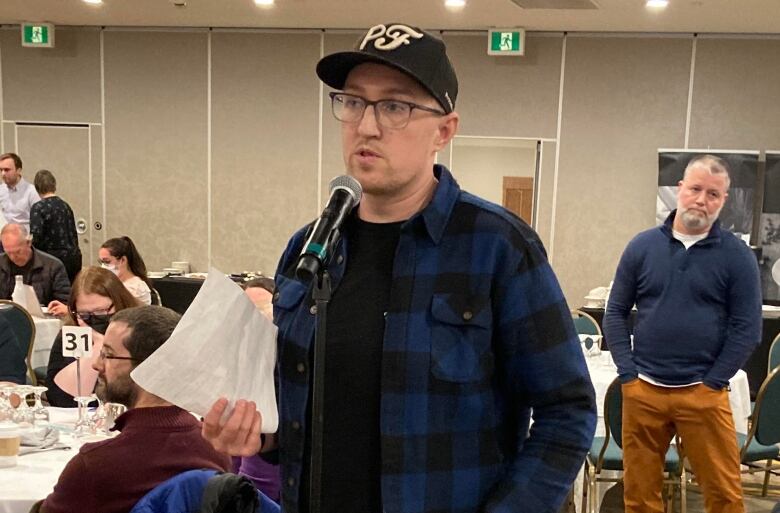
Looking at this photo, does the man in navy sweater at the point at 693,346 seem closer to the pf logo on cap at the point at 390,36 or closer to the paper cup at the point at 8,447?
the paper cup at the point at 8,447

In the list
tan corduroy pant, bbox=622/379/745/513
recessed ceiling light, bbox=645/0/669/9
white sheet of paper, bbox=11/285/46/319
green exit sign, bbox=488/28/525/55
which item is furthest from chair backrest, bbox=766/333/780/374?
white sheet of paper, bbox=11/285/46/319

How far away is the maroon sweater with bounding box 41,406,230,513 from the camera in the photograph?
6.46 feet

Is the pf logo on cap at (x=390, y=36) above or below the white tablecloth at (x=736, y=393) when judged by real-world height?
above

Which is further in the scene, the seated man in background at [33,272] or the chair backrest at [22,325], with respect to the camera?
the seated man in background at [33,272]

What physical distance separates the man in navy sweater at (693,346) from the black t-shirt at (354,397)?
259 cm

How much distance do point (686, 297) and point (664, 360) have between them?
0.29 m

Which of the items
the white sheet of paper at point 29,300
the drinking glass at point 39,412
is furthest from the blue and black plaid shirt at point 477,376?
the white sheet of paper at point 29,300

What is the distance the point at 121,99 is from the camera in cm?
912

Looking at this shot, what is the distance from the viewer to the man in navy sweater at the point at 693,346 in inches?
135

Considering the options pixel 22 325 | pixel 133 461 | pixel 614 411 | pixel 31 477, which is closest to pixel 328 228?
pixel 133 461

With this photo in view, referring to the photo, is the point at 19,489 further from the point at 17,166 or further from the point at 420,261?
the point at 17,166

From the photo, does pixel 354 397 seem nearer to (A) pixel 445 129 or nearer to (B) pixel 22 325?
(A) pixel 445 129

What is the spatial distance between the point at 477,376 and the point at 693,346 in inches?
102

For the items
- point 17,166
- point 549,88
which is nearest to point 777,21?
point 549,88
